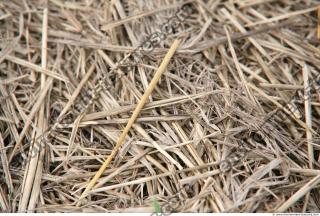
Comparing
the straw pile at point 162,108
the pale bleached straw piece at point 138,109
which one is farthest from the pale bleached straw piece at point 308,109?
the pale bleached straw piece at point 138,109

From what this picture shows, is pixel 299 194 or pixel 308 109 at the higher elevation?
pixel 308 109

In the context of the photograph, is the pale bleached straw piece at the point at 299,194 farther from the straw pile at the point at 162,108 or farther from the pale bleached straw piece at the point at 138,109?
the pale bleached straw piece at the point at 138,109

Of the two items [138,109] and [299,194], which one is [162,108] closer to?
[138,109]

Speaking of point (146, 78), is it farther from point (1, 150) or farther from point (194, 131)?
point (1, 150)

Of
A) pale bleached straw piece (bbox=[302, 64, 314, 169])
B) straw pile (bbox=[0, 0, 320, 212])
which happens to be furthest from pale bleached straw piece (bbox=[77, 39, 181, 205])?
pale bleached straw piece (bbox=[302, 64, 314, 169])

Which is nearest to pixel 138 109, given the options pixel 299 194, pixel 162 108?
pixel 162 108

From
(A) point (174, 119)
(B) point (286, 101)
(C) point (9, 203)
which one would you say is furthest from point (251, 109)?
(C) point (9, 203)

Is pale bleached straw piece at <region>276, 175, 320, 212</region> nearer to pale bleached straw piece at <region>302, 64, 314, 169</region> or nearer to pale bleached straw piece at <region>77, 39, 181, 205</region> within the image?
pale bleached straw piece at <region>302, 64, 314, 169</region>

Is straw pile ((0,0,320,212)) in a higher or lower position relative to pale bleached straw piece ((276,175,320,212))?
higher
